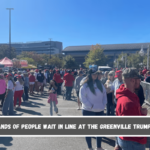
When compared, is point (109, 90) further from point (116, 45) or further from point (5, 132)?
point (116, 45)

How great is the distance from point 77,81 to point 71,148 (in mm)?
4587

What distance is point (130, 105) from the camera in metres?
1.99

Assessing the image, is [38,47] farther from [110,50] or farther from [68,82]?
[68,82]

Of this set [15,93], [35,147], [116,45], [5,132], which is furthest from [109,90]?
[116,45]

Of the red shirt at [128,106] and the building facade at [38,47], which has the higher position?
the building facade at [38,47]

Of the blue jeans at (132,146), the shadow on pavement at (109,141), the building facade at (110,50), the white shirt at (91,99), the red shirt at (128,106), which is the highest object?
the building facade at (110,50)

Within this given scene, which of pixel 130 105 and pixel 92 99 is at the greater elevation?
pixel 130 105

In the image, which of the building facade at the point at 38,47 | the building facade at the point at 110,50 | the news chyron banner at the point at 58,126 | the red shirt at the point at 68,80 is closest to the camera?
the news chyron banner at the point at 58,126

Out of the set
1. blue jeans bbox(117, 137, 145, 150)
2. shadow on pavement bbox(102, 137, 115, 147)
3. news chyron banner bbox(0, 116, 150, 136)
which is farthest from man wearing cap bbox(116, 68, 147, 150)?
shadow on pavement bbox(102, 137, 115, 147)

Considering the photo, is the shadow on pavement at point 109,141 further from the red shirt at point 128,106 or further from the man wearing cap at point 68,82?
the man wearing cap at point 68,82

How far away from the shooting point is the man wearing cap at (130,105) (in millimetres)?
2014

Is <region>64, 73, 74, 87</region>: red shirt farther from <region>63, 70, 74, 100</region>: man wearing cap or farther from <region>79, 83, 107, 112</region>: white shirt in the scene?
<region>79, 83, 107, 112</region>: white shirt

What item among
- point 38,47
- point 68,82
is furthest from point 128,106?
point 38,47

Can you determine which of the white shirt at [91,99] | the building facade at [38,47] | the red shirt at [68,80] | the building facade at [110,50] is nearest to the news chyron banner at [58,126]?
the white shirt at [91,99]
